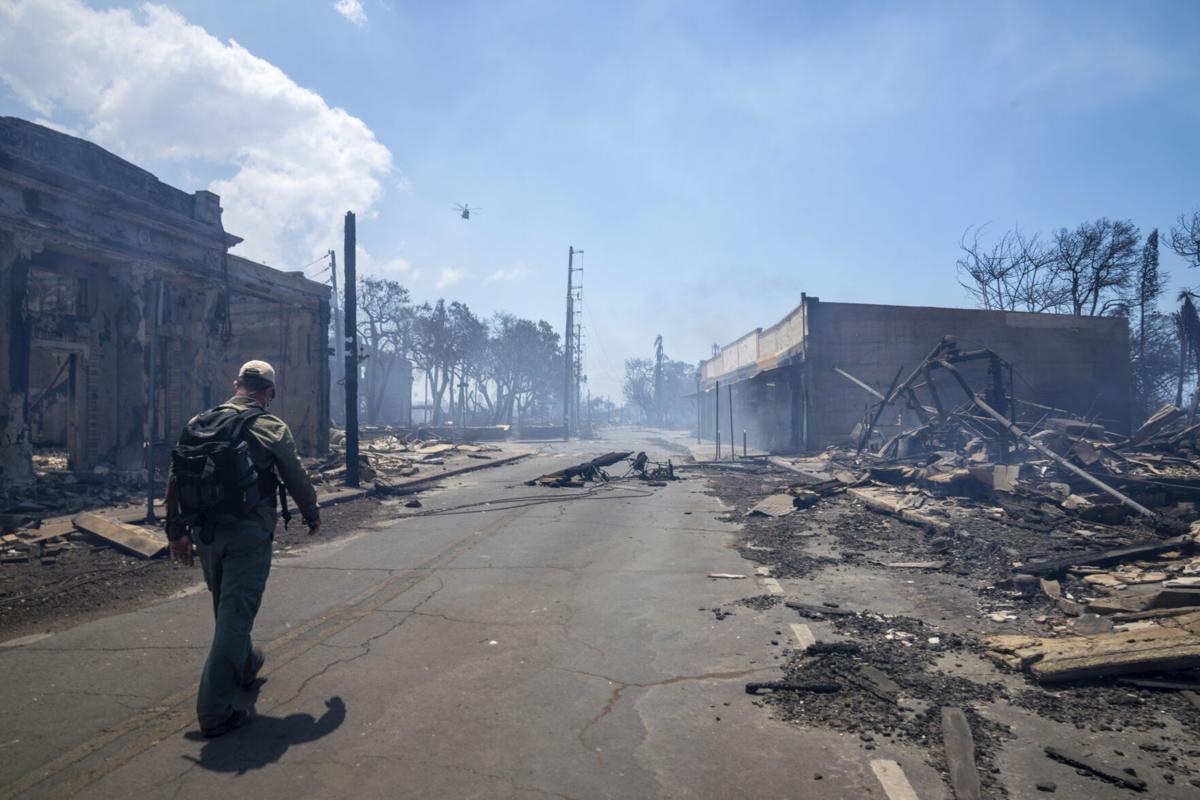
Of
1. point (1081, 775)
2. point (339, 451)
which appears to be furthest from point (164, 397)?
point (1081, 775)

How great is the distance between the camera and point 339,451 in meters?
23.5

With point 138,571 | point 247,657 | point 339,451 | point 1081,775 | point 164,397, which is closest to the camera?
point 1081,775

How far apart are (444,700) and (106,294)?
57.7 ft

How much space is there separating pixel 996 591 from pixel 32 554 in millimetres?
10353

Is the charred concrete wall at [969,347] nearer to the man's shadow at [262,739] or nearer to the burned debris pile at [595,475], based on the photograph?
the burned debris pile at [595,475]

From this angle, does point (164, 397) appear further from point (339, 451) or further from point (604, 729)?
point (604, 729)

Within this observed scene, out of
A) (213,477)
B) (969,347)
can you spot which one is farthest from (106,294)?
(969,347)

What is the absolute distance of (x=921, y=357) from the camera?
2738 cm

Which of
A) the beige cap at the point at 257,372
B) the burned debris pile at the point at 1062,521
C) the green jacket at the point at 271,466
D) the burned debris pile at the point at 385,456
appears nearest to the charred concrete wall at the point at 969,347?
the burned debris pile at the point at 1062,521

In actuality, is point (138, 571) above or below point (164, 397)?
below

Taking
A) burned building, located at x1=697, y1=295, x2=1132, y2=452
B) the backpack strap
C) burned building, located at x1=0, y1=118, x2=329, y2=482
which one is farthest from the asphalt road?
burned building, located at x1=697, y1=295, x2=1132, y2=452

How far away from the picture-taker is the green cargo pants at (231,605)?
3613 mm

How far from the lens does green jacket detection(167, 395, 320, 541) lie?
4000mm

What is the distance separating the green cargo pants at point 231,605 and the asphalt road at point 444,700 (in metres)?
0.20
